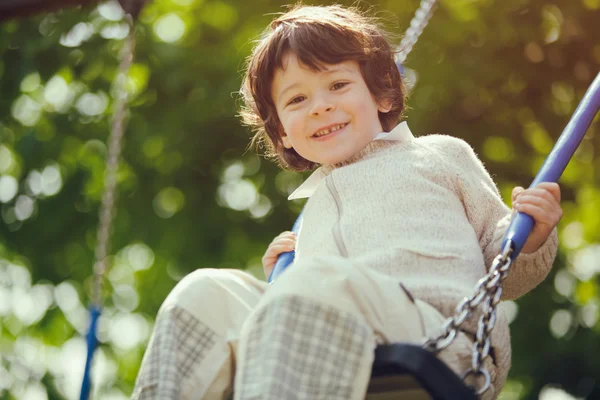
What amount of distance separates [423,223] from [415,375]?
1.57 ft

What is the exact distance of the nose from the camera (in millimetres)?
2234

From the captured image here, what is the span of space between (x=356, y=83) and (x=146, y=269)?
3.58 m

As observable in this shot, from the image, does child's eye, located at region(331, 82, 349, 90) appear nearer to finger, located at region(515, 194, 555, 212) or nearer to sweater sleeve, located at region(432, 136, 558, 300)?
sweater sleeve, located at region(432, 136, 558, 300)

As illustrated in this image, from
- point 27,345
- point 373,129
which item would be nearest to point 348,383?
point 373,129

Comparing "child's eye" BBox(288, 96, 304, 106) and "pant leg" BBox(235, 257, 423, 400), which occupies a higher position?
"child's eye" BBox(288, 96, 304, 106)

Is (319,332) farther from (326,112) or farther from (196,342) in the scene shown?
(326,112)

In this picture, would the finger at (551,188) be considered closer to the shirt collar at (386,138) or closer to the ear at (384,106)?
the shirt collar at (386,138)

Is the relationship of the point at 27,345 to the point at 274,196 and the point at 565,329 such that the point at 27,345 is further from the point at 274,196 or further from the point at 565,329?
the point at 565,329

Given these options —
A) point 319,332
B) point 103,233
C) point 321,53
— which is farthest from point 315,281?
point 103,233

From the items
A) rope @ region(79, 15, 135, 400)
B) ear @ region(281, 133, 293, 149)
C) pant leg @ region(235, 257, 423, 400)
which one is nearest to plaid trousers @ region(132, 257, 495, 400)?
pant leg @ region(235, 257, 423, 400)

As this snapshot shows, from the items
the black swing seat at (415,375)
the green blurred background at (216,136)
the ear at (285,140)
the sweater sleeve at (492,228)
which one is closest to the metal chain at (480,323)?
the black swing seat at (415,375)

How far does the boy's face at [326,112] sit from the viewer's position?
2.26 metres

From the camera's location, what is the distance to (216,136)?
499cm

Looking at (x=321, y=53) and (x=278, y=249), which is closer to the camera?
(x=321, y=53)
